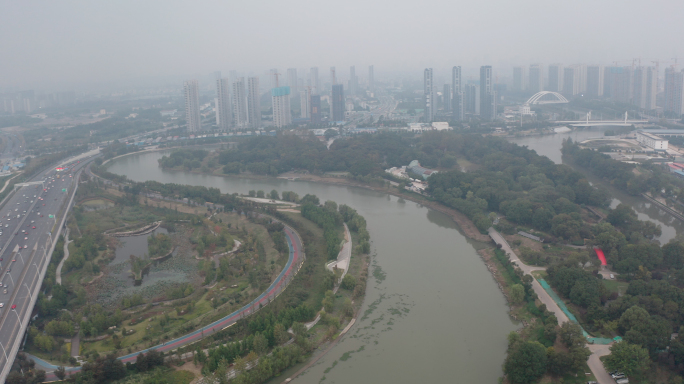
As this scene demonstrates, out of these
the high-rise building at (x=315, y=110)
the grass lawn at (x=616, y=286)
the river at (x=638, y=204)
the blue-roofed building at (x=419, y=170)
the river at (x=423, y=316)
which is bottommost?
the river at (x=423, y=316)

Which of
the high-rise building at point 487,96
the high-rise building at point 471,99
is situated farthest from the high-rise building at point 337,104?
the high-rise building at point 487,96

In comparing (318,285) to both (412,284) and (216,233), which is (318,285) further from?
(216,233)

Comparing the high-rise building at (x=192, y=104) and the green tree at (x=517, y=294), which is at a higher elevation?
the high-rise building at (x=192, y=104)

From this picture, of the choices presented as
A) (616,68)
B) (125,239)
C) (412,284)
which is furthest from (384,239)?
(616,68)

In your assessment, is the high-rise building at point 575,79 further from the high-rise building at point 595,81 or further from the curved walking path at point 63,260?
the curved walking path at point 63,260

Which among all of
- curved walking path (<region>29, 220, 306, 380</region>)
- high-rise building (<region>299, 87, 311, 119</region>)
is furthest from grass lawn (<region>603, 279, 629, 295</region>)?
high-rise building (<region>299, 87, 311, 119</region>)

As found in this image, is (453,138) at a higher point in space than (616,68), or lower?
lower
